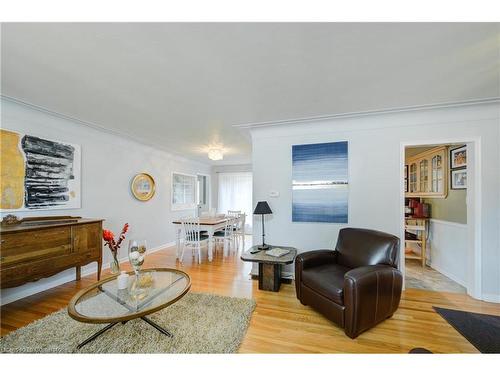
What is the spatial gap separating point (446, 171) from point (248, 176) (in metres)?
4.89

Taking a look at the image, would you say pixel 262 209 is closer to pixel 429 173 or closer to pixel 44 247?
pixel 44 247

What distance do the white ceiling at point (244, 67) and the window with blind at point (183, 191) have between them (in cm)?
298

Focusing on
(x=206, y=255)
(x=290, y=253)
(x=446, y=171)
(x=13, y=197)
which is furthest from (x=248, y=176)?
(x=13, y=197)

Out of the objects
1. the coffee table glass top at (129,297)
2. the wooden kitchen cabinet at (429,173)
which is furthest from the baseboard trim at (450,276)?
the coffee table glass top at (129,297)

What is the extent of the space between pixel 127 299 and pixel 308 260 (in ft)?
6.06

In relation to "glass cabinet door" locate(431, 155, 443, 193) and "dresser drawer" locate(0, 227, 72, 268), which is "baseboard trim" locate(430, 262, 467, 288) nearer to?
"glass cabinet door" locate(431, 155, 443, 193)

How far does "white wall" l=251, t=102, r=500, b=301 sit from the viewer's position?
260cm

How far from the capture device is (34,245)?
7.55ft

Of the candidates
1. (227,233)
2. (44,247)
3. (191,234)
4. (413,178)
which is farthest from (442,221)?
(44,247)

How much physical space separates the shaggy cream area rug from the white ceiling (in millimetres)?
2329

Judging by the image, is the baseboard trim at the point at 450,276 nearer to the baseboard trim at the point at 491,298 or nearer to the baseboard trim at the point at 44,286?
the baseboard trim at the point at 491,298
